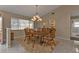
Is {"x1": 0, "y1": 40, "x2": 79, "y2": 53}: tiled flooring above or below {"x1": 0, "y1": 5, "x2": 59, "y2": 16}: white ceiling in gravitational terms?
below

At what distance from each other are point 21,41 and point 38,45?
0.84 feet

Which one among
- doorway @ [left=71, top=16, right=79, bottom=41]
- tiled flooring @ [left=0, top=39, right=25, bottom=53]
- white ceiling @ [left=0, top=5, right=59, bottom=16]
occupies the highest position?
white ceiling @ [left=0, top=5, right=59, bottom=16]

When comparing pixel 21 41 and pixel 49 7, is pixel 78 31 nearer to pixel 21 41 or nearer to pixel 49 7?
pixel 49 7

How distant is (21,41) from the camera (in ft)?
5.61

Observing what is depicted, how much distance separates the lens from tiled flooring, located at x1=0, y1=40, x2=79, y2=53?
162 cm

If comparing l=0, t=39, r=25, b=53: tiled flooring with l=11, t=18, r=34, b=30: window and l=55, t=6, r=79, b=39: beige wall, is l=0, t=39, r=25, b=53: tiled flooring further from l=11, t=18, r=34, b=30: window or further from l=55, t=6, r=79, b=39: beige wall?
l=55, t=6, r=79, b=39: beige wall

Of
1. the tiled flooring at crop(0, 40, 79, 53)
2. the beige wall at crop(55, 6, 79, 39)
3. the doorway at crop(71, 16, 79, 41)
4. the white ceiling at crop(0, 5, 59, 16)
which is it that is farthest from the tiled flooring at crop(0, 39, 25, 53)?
the doorway at crop(71, 16, 79, 41)

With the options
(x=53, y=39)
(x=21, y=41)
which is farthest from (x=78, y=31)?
(x=21, y=41)

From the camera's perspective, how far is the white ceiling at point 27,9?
1556 millimetres

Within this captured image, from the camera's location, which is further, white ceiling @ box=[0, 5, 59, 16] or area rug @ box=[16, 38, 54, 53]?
area rug @ box=[16, 38, 54, 53]

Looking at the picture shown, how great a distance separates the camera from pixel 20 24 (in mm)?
1675

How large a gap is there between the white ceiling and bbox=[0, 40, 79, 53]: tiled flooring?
45cm

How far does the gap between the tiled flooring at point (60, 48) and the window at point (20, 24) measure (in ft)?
0.76

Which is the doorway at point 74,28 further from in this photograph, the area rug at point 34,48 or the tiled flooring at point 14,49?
the tiled flooring at point 14,49
